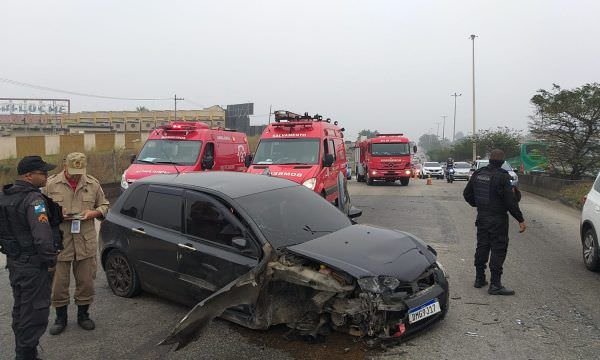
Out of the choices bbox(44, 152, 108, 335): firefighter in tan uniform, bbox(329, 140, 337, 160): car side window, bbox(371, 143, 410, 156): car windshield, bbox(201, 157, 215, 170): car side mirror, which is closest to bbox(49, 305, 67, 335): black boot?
bbox(44, 152, 108, 335): firefighter in tan uniform

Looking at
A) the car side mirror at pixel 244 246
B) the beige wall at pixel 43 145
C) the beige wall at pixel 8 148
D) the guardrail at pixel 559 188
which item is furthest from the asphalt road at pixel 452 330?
the beige wall at pixel 8 148

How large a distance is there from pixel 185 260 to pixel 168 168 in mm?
7217

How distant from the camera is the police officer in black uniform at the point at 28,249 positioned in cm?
396

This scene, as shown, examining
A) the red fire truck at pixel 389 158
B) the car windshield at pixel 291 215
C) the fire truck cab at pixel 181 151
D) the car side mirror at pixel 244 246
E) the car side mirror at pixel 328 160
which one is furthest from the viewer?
the red fire truck at pixel 389 158

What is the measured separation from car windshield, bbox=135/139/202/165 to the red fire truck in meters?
13.4

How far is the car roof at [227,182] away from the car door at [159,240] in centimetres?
16

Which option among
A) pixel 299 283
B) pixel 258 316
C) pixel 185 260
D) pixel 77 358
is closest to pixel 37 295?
pixel 77 358

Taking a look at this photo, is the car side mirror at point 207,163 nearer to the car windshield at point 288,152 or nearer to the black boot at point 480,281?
the car windshield at point 288,152

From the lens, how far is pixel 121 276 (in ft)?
19.5

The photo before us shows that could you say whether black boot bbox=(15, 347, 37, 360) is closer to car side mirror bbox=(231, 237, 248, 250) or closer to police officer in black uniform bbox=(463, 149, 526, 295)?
car side mirror bbox=(231, 237, 248, 250)

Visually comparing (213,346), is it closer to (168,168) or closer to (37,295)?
(37,295)

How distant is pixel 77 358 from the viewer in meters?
4.29

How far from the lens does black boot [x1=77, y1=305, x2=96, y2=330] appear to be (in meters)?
4.95

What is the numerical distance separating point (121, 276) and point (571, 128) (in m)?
17.2
